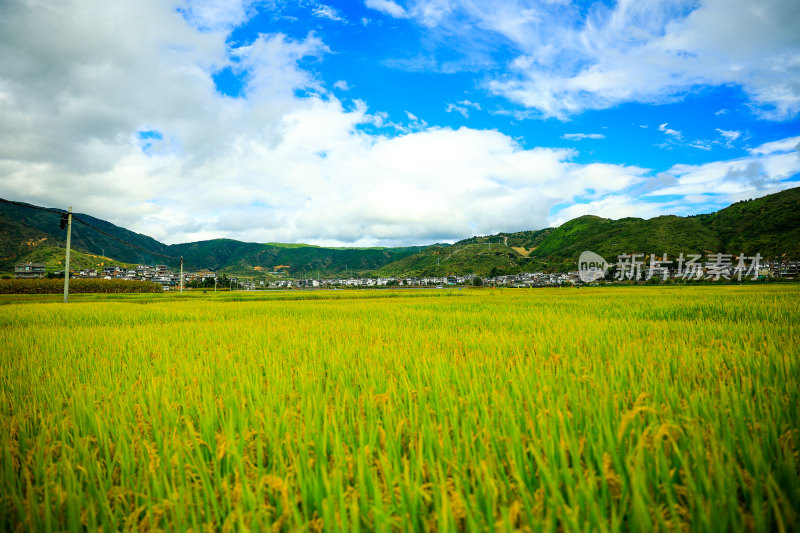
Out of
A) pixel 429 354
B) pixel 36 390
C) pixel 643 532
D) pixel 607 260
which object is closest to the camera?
pixel 643 532

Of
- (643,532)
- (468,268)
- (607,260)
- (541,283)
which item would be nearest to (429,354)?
(643,532)

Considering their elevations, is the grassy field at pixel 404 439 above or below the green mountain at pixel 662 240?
below

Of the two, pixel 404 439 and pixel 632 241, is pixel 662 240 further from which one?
pixel 404 439

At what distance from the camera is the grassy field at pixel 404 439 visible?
3.94 ft

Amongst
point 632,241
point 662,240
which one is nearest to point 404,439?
point 662,240

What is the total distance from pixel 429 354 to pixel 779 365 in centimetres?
318

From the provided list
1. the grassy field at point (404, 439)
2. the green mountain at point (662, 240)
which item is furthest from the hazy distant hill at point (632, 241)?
the grassy field at point (404, 439)

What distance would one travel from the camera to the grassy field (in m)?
1.20

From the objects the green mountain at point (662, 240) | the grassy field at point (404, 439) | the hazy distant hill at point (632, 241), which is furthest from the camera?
the hazy distant hill at point (632, 241)

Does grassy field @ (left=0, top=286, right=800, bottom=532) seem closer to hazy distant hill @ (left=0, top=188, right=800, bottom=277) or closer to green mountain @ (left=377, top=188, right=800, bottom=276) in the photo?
green mountain @ (left=377, top=188, right=800, bottom=276)

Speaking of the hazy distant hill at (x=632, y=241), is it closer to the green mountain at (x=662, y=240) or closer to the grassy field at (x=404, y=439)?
the green mountain at (x=662, y=240)

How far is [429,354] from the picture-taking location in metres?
4.24

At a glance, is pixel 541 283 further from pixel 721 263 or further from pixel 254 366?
pixel 254 366

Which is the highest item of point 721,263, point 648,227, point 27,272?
point 648,227
